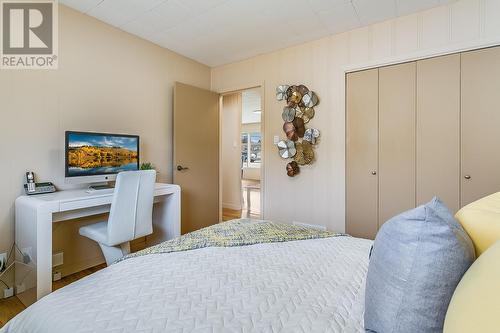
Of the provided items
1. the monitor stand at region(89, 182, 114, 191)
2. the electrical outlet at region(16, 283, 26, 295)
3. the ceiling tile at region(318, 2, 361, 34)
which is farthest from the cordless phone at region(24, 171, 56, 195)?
the ceiling tile at region(318, 2, 361, 34)

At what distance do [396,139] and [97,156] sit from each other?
9.46 feet

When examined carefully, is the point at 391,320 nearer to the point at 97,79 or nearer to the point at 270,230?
the point at 270,230

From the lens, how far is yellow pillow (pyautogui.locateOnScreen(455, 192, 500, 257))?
67cm

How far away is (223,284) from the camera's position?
3.13 feet

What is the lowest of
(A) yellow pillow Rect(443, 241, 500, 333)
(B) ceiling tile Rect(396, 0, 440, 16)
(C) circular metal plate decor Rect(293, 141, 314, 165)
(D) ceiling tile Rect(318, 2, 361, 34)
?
(A) yellow pillow Rect(443, 241, 500, 333)

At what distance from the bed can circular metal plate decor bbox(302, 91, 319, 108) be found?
82.3 inches

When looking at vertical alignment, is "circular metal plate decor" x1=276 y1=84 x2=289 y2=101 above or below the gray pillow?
above

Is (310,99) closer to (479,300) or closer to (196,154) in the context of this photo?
(196,154)

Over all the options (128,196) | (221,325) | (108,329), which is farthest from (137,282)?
(128,196)

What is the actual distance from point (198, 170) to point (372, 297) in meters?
3.02

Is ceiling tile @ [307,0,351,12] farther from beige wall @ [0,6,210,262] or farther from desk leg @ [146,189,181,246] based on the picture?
desk leg @ [146,189,181,246]

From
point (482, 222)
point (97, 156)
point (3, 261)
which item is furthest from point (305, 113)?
point (3, 261)

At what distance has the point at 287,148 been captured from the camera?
10.2 ft

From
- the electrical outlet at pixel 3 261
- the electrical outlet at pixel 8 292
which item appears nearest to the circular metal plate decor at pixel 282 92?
the electrical outlet at pixel 3 261
